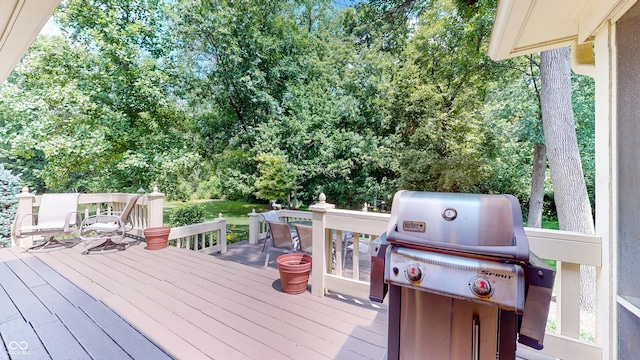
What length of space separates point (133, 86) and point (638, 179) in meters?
9.63

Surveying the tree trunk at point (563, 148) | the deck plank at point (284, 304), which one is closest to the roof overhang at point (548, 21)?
the deck plank at point (284, 304)

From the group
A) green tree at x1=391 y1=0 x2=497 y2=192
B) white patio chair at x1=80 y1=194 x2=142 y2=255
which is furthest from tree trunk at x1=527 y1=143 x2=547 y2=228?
white patio chair at x1=80 y1=194 x2=142 y2=255

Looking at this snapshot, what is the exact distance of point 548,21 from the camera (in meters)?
1.88

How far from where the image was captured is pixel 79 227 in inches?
169

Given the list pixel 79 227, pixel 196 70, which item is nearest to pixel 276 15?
pixel 196 70

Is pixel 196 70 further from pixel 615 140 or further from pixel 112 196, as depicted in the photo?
pixel 615 140

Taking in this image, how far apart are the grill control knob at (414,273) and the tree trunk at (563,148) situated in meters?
5.31

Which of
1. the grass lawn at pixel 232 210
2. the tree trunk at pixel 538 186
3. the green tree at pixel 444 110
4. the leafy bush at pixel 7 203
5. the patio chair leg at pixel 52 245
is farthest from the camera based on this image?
the grass lawn at pixel 232 210

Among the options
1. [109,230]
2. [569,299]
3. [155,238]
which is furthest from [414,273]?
[109,230]

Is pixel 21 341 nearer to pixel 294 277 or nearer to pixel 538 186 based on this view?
pixel 294 277

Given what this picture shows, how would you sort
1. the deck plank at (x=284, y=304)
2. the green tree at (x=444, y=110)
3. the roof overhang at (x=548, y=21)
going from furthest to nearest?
the green tree at (x=444, y=110) < the deck plank at (x=284, y=304) < the roof overhang at (x=548, y=21)

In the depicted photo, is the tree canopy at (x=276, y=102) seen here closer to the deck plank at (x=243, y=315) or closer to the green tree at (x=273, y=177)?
the green tree at (x=273, y=177)

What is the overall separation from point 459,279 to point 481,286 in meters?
0.08

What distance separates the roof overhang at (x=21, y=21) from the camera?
1.59 meters
